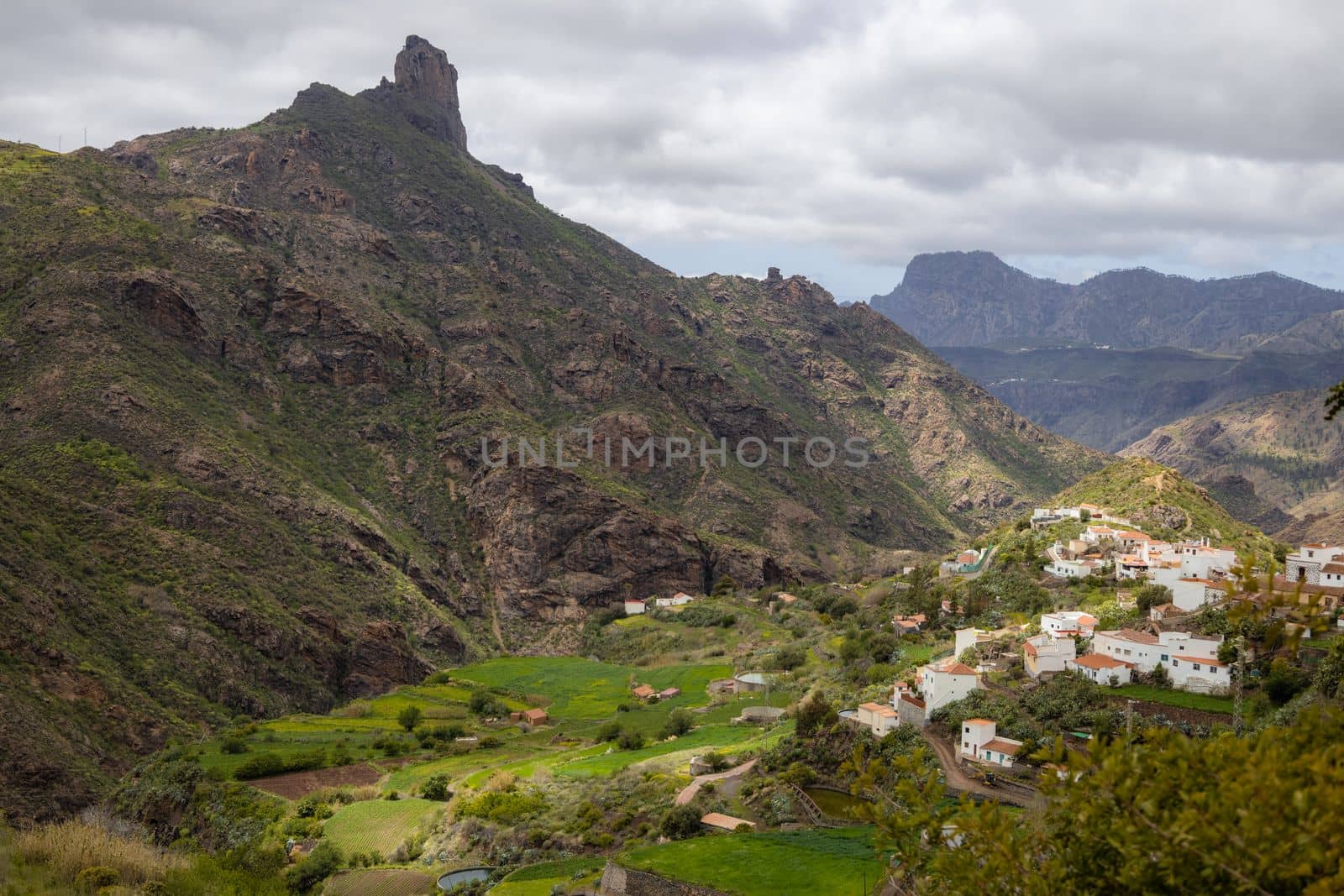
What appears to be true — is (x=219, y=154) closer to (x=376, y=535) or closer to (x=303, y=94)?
(x=303, y=94)

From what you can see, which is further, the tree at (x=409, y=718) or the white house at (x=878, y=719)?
the tree at (x=409, y=718)

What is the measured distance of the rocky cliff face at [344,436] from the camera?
213 feet

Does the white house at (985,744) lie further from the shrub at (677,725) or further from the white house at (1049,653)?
the shrub at (677,725)

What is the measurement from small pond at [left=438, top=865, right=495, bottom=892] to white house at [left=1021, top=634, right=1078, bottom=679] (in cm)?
2305

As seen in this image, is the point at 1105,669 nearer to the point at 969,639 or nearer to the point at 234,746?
the point at 969,639

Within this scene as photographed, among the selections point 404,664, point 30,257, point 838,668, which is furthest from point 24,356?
point 838,668

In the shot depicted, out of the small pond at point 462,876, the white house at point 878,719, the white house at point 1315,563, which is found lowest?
the small pond at point 462,876

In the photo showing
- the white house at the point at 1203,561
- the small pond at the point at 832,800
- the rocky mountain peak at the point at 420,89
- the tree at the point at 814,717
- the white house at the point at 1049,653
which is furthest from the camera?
the rocky mountain peak at the point at 420,89

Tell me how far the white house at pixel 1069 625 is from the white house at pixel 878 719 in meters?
8.91

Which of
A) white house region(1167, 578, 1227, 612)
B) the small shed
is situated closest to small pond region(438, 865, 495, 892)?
the small shed

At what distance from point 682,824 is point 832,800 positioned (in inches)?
211

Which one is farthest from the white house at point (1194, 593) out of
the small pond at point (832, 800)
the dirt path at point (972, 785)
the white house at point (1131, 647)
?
the small pond at point (832, 800)

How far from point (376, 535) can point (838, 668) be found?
48.2 metres

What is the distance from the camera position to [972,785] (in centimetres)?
3269
